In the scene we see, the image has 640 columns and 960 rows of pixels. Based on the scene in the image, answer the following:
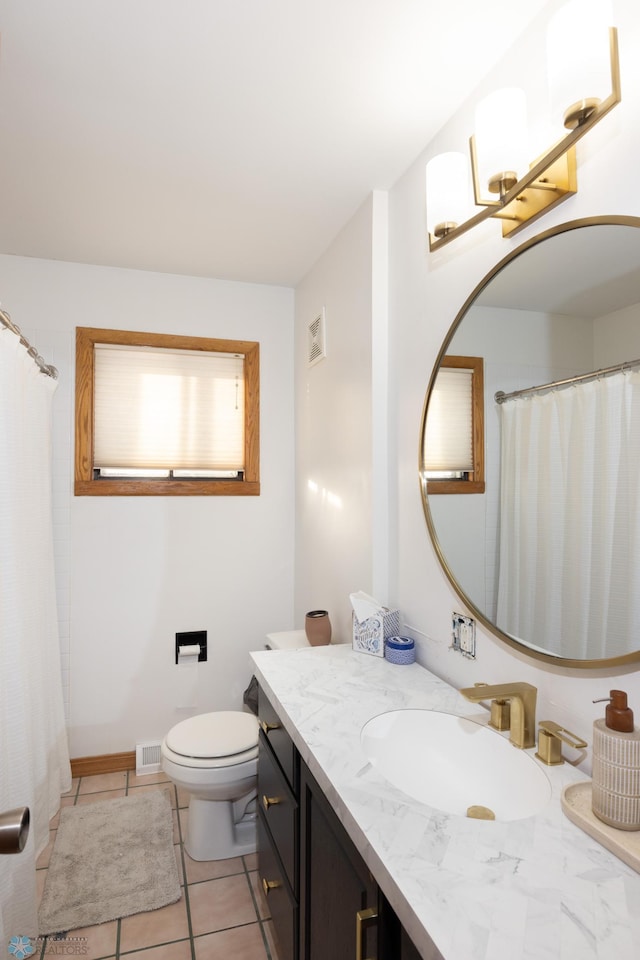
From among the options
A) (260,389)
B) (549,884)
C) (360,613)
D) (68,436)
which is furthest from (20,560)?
(549,884)

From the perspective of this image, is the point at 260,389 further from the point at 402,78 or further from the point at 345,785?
the point at 345,785

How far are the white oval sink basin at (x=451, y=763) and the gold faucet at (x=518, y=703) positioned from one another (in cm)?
3

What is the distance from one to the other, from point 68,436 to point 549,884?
8.72 ft

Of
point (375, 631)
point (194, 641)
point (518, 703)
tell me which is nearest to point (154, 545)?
point (194, 641)

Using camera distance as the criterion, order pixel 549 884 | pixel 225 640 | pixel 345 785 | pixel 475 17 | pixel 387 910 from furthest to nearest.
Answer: pixel 225 640 → pixel 475 17 → pixel 345 785 → pixel 387 910 → pixel 549 884

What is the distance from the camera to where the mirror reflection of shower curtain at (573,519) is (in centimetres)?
108

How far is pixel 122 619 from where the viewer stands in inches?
→ 113

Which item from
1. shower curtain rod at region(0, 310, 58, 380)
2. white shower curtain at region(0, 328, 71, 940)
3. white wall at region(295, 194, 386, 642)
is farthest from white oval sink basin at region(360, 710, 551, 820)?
shower curtain rod at region(0, 310, 58, 380)

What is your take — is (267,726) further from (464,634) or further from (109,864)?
(109,864)

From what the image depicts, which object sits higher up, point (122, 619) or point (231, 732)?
point (122, 619)

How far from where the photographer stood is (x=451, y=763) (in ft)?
4.51

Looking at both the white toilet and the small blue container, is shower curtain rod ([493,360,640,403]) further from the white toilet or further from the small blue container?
the white toilet

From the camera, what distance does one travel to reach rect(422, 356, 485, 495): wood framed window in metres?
1.55

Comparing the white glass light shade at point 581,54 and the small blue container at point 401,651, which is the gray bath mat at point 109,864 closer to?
the small blue container at point 401,651
